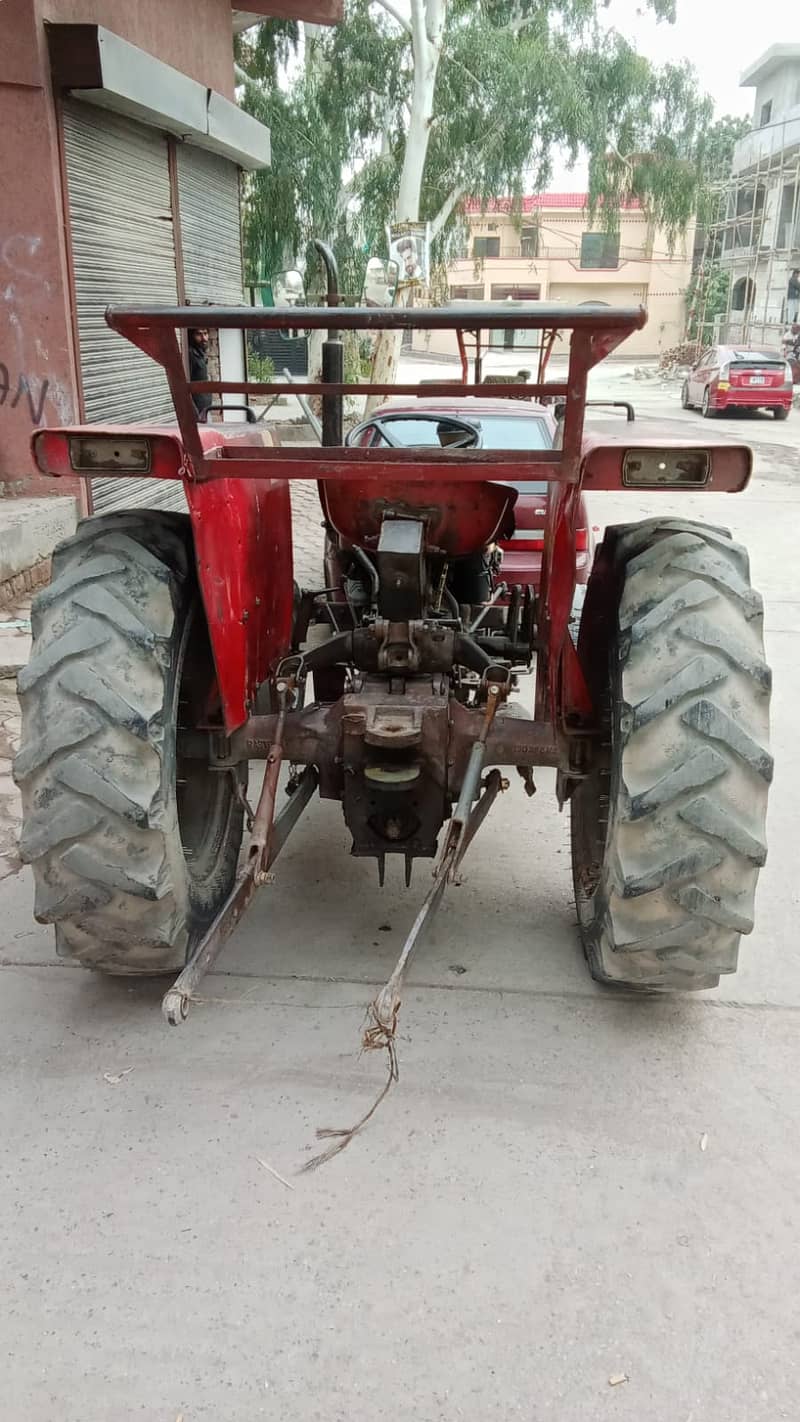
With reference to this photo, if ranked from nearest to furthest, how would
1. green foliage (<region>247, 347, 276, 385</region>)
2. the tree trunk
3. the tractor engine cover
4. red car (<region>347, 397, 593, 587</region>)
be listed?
the tractor engine cover < red car (<region>347, 397, 593, 587</region>) < the tree trunk < green foliage (<region>247, 347, 276, 385</region>)

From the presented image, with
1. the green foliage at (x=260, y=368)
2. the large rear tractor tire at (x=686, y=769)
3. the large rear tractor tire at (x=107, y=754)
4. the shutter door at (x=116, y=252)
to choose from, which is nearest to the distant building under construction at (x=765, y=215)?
the green foliage at (x=260, y=368)

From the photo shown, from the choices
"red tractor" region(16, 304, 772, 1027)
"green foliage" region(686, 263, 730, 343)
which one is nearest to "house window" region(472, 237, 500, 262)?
"green foliage" region(686, 263, 730, 343)

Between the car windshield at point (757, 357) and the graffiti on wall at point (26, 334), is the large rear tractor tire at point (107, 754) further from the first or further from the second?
the car windshield at point (757, 357)

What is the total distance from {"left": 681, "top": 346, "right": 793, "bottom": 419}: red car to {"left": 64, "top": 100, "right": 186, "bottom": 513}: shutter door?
51.0 ft

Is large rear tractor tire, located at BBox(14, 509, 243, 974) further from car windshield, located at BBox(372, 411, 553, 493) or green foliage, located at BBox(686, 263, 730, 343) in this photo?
green foliage, located at BBox(686, 263, 730, 343)

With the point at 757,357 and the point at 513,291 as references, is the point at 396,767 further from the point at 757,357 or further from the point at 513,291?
the point at 513,291

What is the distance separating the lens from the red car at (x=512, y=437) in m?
5.45

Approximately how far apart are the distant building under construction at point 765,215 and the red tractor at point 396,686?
35291mm

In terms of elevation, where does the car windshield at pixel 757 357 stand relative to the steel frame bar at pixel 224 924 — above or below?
above

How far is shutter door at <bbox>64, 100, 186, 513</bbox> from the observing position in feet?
26.8

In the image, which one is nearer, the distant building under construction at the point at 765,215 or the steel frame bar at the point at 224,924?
the steel frame bar at the point at 224,924

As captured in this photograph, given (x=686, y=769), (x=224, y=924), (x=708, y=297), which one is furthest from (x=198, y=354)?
(x=708, y=297)

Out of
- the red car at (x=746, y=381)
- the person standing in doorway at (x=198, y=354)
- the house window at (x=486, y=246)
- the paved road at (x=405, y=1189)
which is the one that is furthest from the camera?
the house window at (x=486, y=246)

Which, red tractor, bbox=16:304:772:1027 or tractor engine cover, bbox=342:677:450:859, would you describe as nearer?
red tractor, bbox=16:304:772:1027
